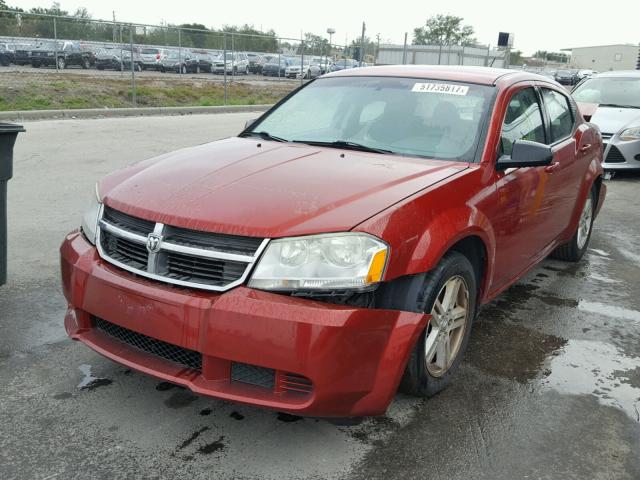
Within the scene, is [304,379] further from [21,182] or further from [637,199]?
[637,199]

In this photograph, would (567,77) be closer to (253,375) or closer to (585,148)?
(585,148)

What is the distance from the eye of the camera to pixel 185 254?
2.63 m

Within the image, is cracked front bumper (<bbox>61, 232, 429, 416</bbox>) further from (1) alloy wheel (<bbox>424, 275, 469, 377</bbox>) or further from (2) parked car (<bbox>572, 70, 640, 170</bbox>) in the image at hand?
(2) parked car (<bbox>572, 70, 640, 170</bbox>)

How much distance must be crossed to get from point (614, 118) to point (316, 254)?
906 centimetres

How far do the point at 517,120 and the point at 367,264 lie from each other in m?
1.99

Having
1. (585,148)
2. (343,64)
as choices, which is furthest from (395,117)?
(343,64)

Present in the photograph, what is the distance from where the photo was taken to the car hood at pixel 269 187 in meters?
2.62

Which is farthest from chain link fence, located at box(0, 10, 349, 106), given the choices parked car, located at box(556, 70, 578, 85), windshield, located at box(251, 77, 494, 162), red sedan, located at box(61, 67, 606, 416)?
parked car, located at box(556, 70, 578, 85)

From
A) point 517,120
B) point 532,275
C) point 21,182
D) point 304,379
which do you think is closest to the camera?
point 304,379

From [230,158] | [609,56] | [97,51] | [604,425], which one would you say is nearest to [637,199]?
[604,425]

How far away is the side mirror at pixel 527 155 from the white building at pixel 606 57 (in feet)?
317

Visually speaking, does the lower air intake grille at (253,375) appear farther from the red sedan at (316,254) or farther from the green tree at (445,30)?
the green tree at (445,30)

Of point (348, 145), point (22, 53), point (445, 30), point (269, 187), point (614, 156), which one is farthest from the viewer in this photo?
point (445, 30)

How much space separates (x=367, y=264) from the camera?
8.34ft
